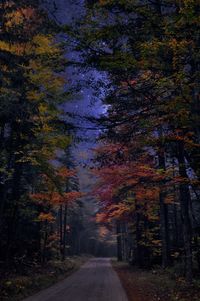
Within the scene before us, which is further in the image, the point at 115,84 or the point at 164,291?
the point at 164,291

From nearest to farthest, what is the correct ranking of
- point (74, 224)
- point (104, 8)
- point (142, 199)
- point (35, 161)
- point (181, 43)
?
point (181, 43) < point (104, 8) < point (35, 161) < point (142, 199) < point (74, 224)

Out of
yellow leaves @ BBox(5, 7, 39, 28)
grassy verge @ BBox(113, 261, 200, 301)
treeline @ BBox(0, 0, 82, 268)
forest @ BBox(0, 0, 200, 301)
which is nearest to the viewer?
forest @ BBox(0, 0, 200, 301)

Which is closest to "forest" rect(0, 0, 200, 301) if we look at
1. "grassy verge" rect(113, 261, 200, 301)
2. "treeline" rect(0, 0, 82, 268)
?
"treeline" rect(0, 0, 82, 268)

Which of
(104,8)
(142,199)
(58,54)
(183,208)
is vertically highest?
(104,8)

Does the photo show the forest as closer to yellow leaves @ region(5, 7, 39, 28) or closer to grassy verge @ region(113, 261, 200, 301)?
yellow leaves @ region(5, 7, 39, 28)

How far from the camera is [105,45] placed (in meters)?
11.4

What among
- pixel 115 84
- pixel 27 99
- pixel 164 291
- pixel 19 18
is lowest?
pixel 164 291

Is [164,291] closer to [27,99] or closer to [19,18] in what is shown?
[27,99]

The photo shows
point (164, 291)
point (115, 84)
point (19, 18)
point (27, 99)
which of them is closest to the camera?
point (115, 84)

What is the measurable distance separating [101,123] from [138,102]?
135 cm

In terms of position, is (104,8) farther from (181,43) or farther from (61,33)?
(181,43)

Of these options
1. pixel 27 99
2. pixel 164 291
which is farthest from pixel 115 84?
pixel 164 291

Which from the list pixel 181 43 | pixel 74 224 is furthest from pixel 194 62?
pixel 74 224

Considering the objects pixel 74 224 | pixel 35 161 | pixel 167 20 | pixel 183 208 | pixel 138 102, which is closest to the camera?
pixel 167 20
